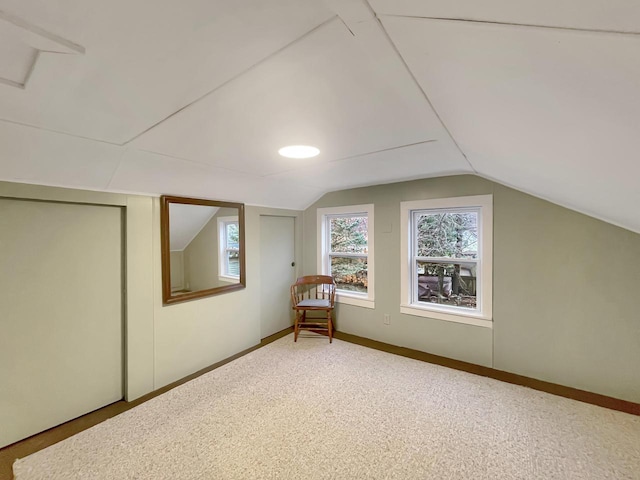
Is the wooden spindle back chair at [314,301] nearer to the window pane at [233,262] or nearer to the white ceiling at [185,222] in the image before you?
the window pane at [233,262]

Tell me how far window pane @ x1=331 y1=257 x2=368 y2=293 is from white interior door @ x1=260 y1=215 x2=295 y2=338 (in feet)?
2.21

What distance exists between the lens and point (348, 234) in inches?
150

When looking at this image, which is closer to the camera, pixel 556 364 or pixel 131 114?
pixel 131 114

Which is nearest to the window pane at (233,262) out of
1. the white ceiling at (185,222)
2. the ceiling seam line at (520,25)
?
the white ceiling at (185,222)

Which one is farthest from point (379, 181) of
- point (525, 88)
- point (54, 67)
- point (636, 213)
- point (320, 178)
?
point (54, 67)

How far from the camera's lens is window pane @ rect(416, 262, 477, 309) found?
2.90 m

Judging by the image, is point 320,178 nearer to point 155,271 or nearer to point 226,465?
point 155,271

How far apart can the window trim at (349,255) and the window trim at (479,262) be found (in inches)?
15.8

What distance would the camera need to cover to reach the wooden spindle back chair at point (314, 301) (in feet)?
11.3

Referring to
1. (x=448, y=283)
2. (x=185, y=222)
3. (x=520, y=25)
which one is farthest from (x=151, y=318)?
(x=448, y=283)

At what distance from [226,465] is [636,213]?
297 cm

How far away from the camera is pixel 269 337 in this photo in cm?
363

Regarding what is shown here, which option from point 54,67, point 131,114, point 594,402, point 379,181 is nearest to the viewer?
point 54,67

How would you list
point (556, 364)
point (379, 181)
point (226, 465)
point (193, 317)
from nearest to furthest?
point (226, 465)
point (556, 364)
point (193, 317)
point (379, 181)
